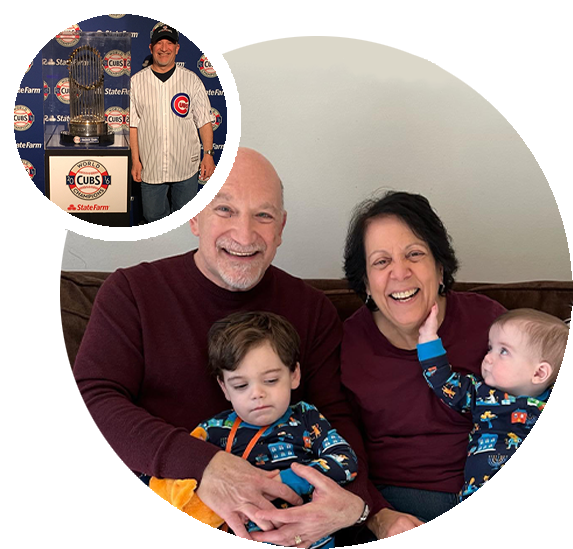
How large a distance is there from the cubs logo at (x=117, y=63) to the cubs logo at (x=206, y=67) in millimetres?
129

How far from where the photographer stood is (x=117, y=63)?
1.30 meters

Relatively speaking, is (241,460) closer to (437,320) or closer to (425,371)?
(425,371)

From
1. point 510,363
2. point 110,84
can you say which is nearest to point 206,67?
point 110,84

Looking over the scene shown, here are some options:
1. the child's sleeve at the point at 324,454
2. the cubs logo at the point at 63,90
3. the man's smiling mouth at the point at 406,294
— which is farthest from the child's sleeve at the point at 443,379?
the cubs logo at the point at 63,90

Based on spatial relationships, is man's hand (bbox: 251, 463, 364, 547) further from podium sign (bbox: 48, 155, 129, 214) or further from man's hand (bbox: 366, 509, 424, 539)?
podium sign (bbox: 48, 155, 129, 214)

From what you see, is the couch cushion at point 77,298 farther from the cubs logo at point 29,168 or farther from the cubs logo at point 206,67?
the cubs logo at point 206,67

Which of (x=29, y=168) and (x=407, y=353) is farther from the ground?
(x=29, y=168)

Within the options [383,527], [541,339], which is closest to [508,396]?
[541,339]

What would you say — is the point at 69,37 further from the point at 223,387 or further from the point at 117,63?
the point at 223,387

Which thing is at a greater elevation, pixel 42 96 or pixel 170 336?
pixel 42 96

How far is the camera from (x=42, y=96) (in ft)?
4.33

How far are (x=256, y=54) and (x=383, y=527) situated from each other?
94cm

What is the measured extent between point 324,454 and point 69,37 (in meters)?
0.88

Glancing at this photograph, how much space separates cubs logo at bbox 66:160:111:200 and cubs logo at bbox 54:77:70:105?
0.39 feet
